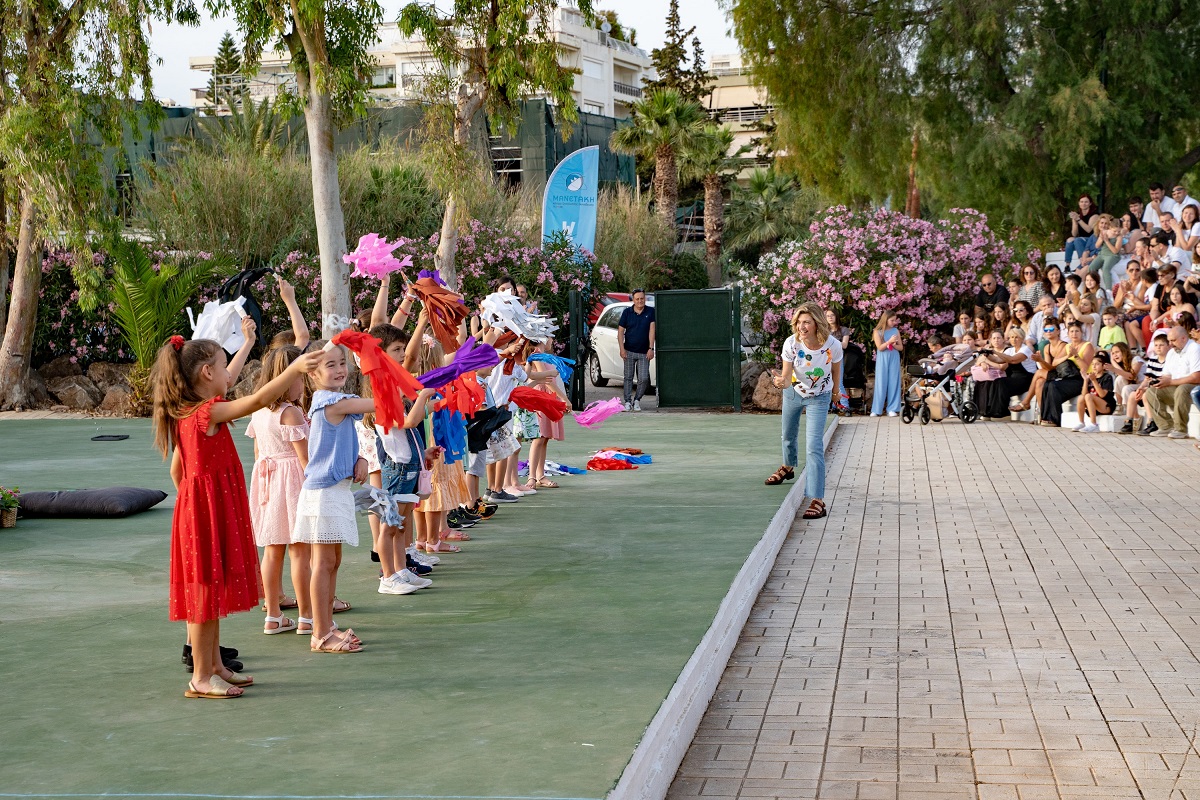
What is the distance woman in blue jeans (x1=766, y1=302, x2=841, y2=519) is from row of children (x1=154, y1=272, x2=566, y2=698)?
2.58 metres

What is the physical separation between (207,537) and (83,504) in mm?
5450

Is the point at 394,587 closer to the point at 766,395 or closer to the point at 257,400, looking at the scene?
the point at 257,400

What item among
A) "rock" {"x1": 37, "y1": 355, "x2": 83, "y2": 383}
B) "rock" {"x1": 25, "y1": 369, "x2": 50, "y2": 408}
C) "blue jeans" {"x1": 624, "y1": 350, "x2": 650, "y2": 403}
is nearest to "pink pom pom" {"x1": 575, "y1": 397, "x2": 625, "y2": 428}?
"blue jeans" {"x1": 624, "y1": 350, "x2": 650, "y2": 403}

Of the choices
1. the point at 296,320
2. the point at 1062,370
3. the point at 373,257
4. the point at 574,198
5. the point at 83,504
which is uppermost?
the point at 574,198

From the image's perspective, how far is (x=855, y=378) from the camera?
2106 centimetres

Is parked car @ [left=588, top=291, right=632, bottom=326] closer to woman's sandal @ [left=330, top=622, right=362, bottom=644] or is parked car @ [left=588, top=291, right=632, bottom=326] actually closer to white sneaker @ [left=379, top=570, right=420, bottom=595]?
white sneaker @ [left=379, top=570, right=420, bottom=595]

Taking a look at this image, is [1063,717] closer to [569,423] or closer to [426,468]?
[426,468]

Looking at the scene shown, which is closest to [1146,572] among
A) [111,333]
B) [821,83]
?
[111,333]

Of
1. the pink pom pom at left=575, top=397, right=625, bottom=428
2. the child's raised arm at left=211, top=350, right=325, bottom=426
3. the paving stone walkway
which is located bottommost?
the paving stone walkway

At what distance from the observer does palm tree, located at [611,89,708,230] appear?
47188 millimetres

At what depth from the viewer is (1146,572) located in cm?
839

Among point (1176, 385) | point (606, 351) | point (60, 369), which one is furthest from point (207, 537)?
point (60, 369)

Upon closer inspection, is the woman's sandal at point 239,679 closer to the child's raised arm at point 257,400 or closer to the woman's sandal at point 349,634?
the woman's sandal at point 349,634

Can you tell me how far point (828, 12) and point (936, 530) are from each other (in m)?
19.6
